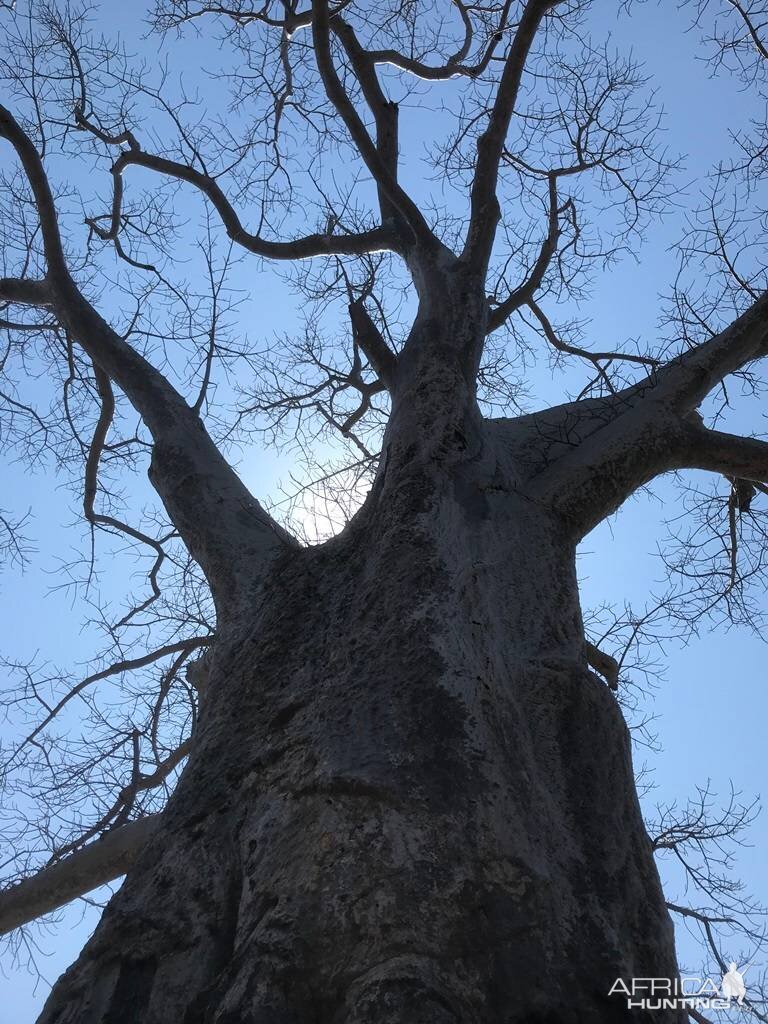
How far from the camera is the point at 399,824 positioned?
1610mm

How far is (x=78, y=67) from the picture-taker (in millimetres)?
4738

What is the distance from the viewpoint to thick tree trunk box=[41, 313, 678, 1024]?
145 cm

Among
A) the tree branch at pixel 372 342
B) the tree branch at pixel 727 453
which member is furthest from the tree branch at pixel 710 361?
the tree branch at pixel 372 342

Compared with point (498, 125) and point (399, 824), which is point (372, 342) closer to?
point (498, 125)

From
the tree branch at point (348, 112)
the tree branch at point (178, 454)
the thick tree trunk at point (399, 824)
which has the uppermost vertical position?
the tree branch at point (348, 112)

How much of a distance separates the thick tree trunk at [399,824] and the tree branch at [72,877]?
52.8 inches

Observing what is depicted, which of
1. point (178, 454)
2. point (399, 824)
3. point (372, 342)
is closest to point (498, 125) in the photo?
point (372, 342)

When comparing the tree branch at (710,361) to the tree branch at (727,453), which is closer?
the tree branch at (727,453)

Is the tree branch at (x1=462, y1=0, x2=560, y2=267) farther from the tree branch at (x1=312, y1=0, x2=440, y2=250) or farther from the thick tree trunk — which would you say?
the thick tree trunk

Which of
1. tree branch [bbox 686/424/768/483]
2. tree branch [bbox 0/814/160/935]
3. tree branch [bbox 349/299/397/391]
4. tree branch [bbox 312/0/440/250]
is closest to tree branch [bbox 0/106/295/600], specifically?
tree branch [bbox 349/299/397/391]

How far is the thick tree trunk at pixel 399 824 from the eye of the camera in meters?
1.45

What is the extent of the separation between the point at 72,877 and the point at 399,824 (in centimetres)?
241

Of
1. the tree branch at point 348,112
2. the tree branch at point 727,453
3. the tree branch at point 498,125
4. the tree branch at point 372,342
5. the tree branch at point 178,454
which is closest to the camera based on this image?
the tree branch at point 178,454
